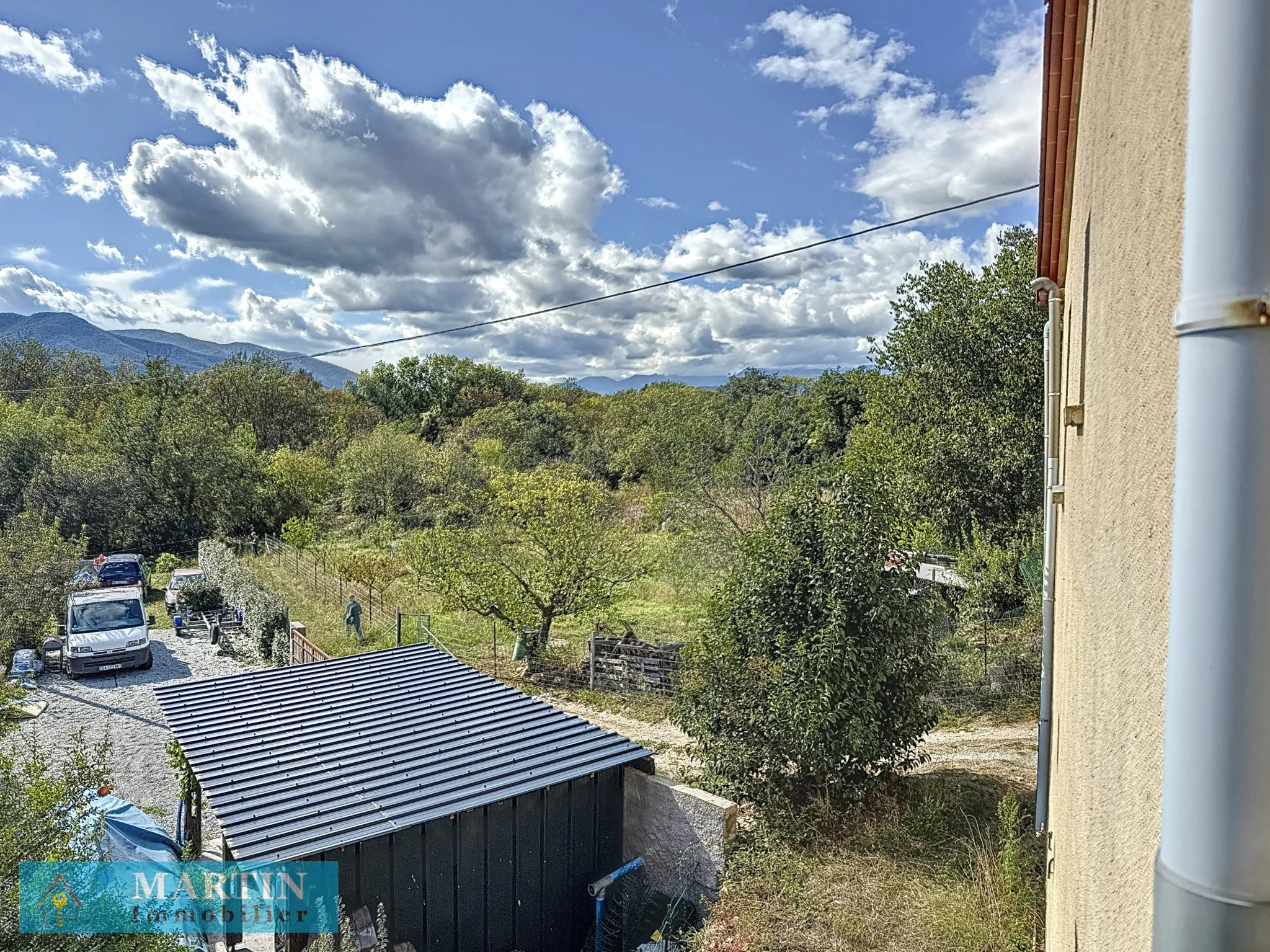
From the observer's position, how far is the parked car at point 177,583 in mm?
21484

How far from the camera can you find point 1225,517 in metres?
1.11

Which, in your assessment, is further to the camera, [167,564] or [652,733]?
[167,564]

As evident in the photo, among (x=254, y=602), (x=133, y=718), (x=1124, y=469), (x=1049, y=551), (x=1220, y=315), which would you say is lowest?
(x=133, y=718)

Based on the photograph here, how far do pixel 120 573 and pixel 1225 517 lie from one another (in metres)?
28.0

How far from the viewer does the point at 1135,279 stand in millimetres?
2018

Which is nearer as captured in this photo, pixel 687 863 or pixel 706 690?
pixel 687 863

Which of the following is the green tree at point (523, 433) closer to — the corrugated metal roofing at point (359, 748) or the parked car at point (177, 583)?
the parked car at point (177, 583)

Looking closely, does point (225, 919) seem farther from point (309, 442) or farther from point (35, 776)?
point (309, 442)

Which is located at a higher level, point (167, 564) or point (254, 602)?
point (254, 602)

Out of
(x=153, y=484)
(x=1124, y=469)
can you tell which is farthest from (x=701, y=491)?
(x=1124, y=469)

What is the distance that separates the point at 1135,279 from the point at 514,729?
6906 mm

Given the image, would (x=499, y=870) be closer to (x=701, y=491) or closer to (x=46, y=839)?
(x=46, y=839)

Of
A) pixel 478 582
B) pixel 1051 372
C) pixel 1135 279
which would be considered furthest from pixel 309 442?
pixel 1135 279

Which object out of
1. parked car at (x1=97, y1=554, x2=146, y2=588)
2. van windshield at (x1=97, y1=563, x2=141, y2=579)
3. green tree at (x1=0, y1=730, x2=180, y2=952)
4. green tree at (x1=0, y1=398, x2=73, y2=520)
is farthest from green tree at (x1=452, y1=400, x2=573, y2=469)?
green tree at (x1=0, y1=730, x2=180, y2=952)
